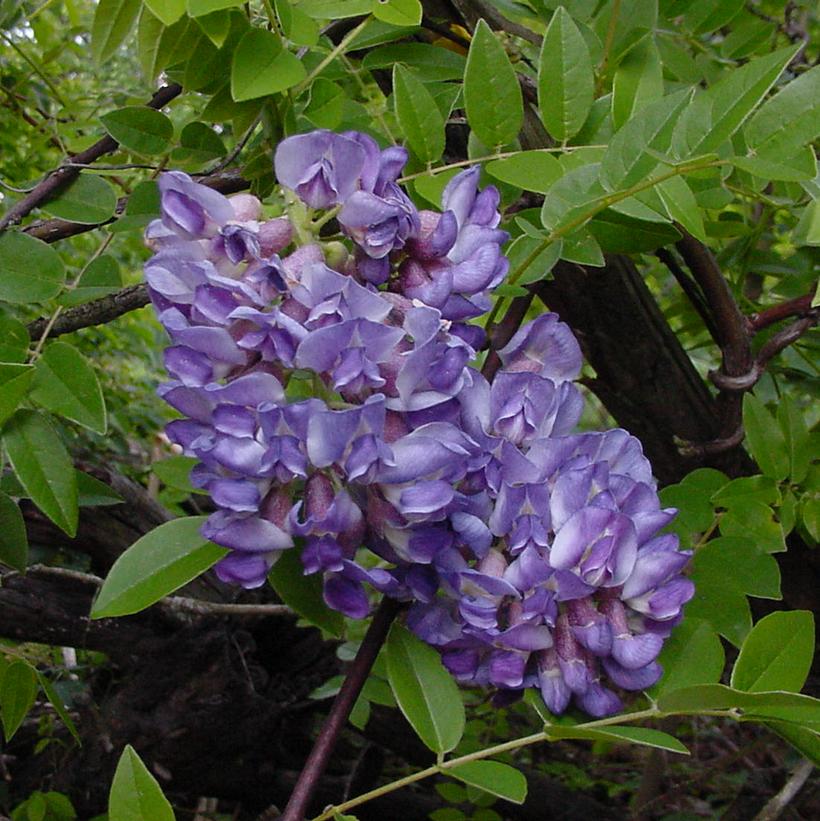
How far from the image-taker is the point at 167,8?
1.97ft

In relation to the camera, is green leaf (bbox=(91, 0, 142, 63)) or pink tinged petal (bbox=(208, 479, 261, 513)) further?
green leaf (bbox=(91, 0, 142, 63))

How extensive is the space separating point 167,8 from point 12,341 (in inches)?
11.1

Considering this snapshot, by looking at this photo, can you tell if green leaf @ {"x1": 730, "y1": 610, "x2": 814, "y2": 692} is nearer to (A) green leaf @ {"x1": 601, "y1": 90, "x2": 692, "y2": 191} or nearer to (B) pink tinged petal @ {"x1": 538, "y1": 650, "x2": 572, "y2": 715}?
(B) pink tinged petal @ {"x1": 538, "y1": 650, "x2": 572, "y2": 715}

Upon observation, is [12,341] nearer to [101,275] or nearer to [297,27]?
[101,275]

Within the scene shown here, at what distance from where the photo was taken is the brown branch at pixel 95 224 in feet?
2.56

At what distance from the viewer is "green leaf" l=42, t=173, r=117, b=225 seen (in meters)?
0.76

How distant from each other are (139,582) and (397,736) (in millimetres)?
955

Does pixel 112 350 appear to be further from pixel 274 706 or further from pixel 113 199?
pixel 113 199

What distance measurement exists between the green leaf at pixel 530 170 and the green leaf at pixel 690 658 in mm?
331

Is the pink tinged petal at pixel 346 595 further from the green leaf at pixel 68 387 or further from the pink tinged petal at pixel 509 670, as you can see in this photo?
the green leaf at pixel 68 387

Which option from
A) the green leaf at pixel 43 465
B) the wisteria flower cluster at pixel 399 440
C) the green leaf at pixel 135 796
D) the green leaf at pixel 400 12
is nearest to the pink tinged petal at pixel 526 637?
the wisteria flower cluster at pixel 399 440

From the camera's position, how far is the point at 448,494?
0.49 metres

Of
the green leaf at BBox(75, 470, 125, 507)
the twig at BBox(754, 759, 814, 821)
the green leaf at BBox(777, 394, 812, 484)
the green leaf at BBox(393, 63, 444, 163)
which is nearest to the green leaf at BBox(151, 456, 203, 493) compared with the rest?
the green leaf at BBox(75, 470, 125, 507)

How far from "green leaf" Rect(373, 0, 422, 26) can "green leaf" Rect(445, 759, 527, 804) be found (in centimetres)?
51
